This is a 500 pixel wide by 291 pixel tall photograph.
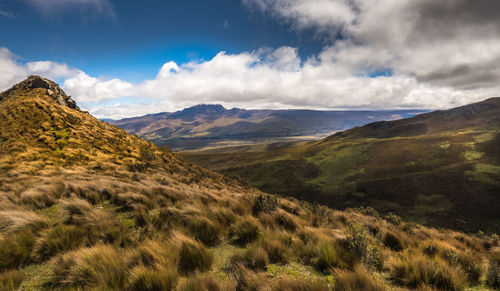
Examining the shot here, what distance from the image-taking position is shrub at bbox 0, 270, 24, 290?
2.87 m

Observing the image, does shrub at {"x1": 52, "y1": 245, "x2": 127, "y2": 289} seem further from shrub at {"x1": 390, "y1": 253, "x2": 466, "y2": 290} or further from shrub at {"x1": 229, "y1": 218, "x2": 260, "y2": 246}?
shrub at {"x1": 390, "y1": 253, "x2": 466, "y2": 290}

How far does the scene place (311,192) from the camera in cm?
5728

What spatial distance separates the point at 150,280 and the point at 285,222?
13.7 feet

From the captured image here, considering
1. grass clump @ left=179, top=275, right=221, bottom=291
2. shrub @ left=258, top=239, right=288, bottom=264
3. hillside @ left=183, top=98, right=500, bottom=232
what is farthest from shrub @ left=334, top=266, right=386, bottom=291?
hillside @ left=183, top=98, right=500, bottom=232

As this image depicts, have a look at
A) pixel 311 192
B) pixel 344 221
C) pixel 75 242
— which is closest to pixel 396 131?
pixel 311 192

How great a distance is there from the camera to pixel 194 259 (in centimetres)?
356

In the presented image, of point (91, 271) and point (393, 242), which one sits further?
point (393, 242)

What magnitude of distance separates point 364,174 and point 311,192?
1980 cm

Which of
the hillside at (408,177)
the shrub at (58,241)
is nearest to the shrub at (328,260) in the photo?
the shrub at (58,241)

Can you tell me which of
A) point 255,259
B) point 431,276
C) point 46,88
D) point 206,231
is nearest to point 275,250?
point 255,259

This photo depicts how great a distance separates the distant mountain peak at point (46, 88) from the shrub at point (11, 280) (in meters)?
34.9

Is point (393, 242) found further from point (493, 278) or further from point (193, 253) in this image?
point (193, 253)

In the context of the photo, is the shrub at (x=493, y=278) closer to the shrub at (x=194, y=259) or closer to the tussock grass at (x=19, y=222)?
the shrub at (x=194, y=259)

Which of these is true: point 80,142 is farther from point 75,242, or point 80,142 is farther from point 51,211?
point 75,242
